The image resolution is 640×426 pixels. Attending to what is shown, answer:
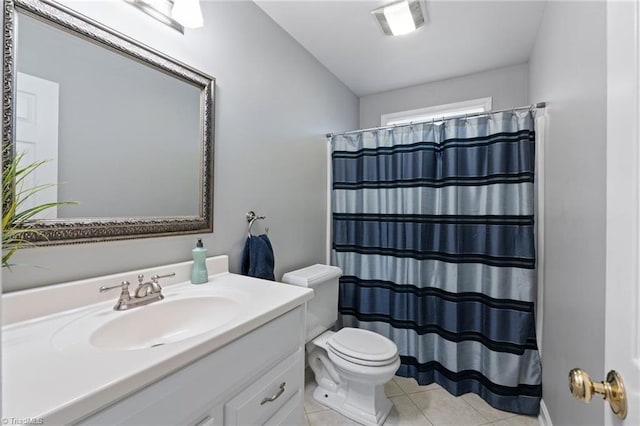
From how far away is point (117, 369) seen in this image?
0.68m

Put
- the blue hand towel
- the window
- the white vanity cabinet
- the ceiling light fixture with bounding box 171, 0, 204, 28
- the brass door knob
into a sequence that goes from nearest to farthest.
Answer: the brass door knob → the white vanity cabinet → the ceiling light fixture with bounding box 171, 0, 204, 28 → the blue hand towel → the window

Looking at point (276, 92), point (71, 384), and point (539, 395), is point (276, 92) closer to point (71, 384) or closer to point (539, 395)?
point (71, 384)

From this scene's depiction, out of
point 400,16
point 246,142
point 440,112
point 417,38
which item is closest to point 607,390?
point 246,142

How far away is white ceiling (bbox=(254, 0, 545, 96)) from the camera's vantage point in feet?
5.72

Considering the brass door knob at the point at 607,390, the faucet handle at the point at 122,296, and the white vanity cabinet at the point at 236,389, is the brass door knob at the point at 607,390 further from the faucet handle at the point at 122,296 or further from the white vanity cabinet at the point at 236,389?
the faucet handle at the point at 122,296

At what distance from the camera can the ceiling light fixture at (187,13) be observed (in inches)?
48.4

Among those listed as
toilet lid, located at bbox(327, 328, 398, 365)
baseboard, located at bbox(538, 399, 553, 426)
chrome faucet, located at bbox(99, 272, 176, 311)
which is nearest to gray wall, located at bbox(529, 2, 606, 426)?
baseboard, located at bbox(538, 399, 553, 426)

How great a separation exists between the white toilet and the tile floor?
53 mm

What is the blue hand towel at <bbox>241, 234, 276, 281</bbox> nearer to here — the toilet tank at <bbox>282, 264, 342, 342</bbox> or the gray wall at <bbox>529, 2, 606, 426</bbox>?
the toilet tank at <bbox>282, 264, 342, 342</bbox>

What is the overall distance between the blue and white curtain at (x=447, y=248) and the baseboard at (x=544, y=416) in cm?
4

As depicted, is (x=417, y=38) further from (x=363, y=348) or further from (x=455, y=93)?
(x=363, y=348)

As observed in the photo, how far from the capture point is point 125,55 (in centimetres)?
117

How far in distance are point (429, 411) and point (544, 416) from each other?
0.59m

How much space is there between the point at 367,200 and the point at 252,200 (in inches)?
36.3
